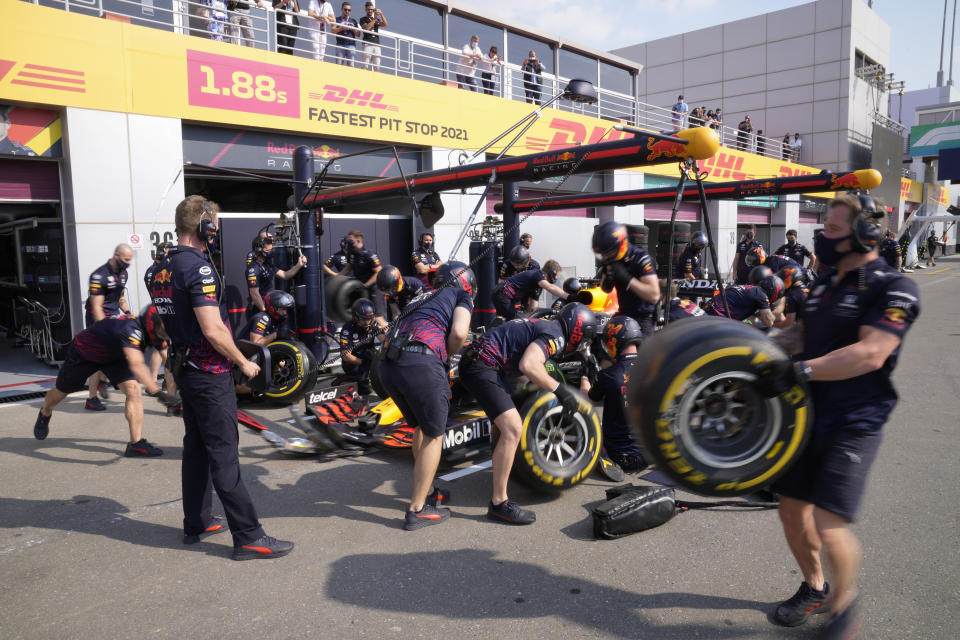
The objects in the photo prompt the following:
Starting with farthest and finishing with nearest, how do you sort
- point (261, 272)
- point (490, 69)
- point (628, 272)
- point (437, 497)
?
point (490, 69), point (261, 272), point (628, 272), point (437, 497)

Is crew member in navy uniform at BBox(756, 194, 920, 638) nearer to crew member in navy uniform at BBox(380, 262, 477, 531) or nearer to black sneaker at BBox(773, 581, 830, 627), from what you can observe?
black sneaker at BBox(773, 581, 830, 627)

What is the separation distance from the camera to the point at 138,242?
9.30 metres

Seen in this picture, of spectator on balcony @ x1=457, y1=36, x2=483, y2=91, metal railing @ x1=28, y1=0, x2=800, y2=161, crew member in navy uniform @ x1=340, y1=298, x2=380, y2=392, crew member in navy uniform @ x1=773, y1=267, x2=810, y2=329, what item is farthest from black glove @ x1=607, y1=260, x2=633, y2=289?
spectator on balcony @ x1=457, y1=36, x2=483, y2=91

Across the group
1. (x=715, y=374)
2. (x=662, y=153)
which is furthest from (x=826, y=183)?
(x=715, y=374)

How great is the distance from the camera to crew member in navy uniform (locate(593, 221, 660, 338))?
187 inches

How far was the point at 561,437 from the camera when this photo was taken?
14.3 feet

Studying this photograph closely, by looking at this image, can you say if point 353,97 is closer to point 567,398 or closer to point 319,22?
point 319,22

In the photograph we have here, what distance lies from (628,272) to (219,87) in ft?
27.4

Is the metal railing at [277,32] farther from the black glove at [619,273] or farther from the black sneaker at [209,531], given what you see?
the black sneaker at [209,531]

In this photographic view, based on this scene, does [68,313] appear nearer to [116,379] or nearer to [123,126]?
[123,126]

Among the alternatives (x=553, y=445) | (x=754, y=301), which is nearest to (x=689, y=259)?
(x=754, y=301)

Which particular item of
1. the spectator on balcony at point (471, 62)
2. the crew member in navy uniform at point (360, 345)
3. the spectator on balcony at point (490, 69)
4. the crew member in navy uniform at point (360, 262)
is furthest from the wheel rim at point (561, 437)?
the spectator on balcony at point (490, 69)

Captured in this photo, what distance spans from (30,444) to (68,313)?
452 cm

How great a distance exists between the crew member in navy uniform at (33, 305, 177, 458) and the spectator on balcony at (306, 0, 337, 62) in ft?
27.6
